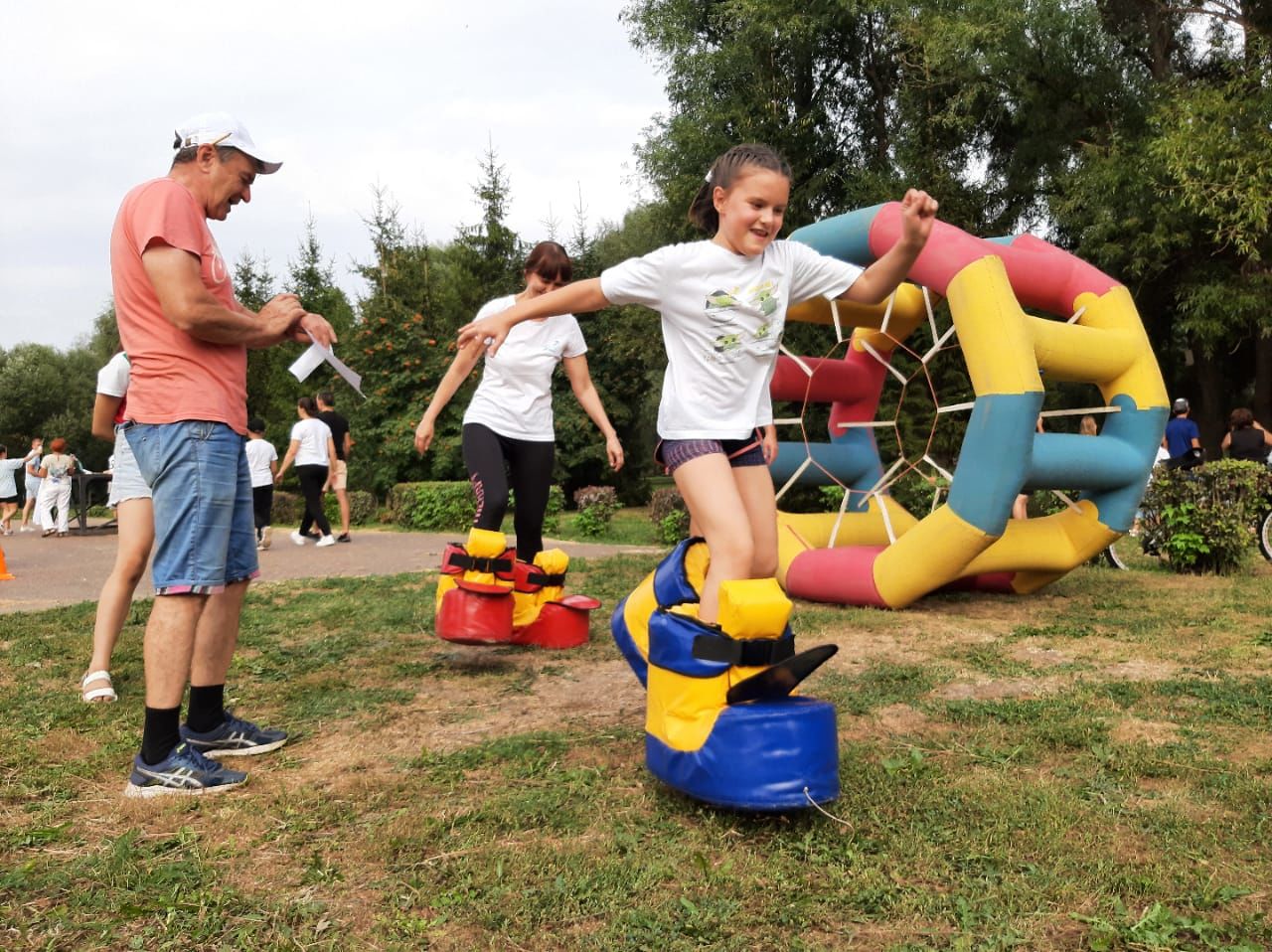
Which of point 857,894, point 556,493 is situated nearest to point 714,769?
point 857,894

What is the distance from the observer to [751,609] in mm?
2773

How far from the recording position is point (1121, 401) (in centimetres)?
671

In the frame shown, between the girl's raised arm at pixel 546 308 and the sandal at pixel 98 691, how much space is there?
88.8 inches

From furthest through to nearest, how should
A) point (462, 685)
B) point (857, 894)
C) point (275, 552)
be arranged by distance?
point (275, 552)
point (462, 685)
point (857, 894)

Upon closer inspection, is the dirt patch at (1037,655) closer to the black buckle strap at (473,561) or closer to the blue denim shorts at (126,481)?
the black buckle strap at (473,561)

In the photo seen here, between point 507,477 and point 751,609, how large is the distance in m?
2.47

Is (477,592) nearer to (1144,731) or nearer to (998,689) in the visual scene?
(998,689)

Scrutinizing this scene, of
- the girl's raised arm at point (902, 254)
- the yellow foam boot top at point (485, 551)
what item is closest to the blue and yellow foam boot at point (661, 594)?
the girl's raised arm at point (902, 254)

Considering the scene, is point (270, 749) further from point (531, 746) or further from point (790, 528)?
point (790, 528)

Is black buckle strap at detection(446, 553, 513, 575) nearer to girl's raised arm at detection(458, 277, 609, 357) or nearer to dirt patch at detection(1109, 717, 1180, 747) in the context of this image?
girl's raised arm at detection(458, 277, 609, 357)

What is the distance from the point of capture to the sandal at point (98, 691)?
410 centimetres

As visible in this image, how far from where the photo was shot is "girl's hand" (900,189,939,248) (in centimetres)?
291

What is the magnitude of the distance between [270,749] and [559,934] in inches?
67.5

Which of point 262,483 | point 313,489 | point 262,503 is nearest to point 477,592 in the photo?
point 262,503
